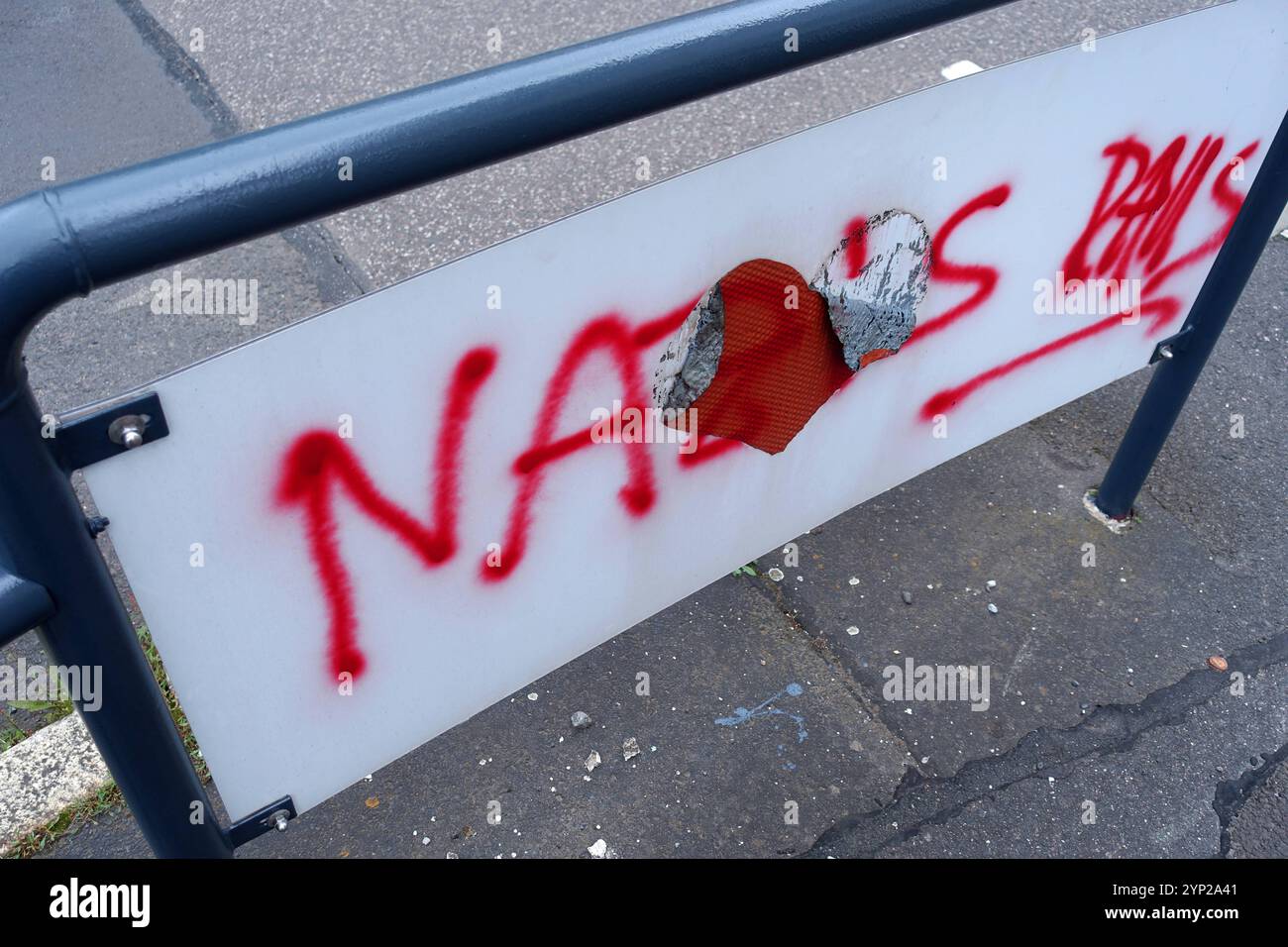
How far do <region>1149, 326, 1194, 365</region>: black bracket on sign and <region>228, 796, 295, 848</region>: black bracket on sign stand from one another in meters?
2.25

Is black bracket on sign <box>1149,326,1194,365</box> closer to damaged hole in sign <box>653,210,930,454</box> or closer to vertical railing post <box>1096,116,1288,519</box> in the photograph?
vertical railing post <box>1096,116,1288,519</box>

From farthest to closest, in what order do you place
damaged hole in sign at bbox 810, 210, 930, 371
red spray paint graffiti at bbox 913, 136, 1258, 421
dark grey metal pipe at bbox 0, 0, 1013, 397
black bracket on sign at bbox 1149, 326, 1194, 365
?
black bracket on sign at bbox 1149, 326, 1194, 365
red spray paint graffiti at bbox 913, 136, 1258, 421
damaged hole in sign at bbox 810, 210, 930, 371
dark grey metal pipe at bbox 0, 0, 1013, 397

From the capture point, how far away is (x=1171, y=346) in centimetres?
280

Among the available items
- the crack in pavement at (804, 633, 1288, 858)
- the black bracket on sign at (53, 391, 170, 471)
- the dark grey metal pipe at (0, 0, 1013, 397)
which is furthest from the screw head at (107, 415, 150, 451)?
the crack in pavement at (804, 633, 1288, 858)

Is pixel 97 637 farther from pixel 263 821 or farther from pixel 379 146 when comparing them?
pixel 379 146

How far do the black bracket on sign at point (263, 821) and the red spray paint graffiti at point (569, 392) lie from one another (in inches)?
9.6

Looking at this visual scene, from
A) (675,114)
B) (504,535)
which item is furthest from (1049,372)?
(675,114)

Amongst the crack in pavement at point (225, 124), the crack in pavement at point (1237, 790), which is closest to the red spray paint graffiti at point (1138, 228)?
the crack in pavement at point (1237, 790)

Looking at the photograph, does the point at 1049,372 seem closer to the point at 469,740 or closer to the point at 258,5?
the point at 469,740

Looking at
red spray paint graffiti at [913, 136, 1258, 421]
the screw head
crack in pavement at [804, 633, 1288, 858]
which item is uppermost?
the screw head

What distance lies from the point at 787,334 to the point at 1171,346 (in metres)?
1.40

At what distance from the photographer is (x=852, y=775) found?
2.58 meters

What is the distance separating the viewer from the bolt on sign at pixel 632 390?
4.61 feet

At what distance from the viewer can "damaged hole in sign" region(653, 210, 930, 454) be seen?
1789 mm
